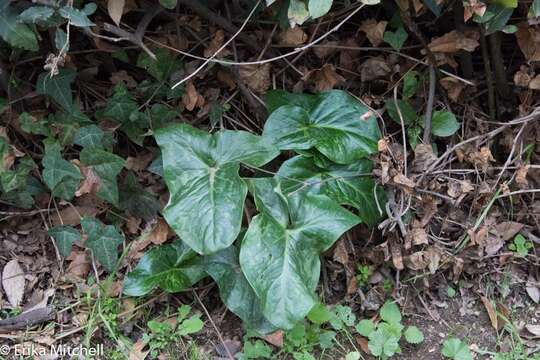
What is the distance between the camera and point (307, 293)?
1340 millimetres

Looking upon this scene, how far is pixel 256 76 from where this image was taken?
1699 millimetres

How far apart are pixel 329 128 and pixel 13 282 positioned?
3.10 ft

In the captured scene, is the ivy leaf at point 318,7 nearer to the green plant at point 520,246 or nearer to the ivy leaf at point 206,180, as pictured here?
the ivy leaf at point 206,180

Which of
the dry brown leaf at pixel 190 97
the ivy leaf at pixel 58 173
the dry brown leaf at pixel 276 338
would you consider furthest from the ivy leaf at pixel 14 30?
the dry brown leaf at pixel 276 338

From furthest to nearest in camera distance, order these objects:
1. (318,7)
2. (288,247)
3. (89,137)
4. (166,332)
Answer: (89,137), (166,332), (288,247), (318,7)

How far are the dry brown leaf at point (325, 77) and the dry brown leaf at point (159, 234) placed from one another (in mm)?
569

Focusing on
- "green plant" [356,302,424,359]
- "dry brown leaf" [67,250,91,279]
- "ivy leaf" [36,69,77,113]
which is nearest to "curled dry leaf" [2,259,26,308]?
"dry brown leaf" [67,250,91,279]

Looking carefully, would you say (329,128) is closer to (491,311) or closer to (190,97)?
(190,97)

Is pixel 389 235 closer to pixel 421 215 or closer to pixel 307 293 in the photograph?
pixel 421 215

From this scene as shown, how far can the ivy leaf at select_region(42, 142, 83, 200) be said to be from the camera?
61.9 inches

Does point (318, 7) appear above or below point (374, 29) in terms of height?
above

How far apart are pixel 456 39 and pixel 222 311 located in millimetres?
936

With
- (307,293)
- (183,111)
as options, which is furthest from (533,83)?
(183,111)

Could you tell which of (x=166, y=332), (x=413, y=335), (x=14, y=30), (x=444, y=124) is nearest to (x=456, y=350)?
(x=413, y=335)
